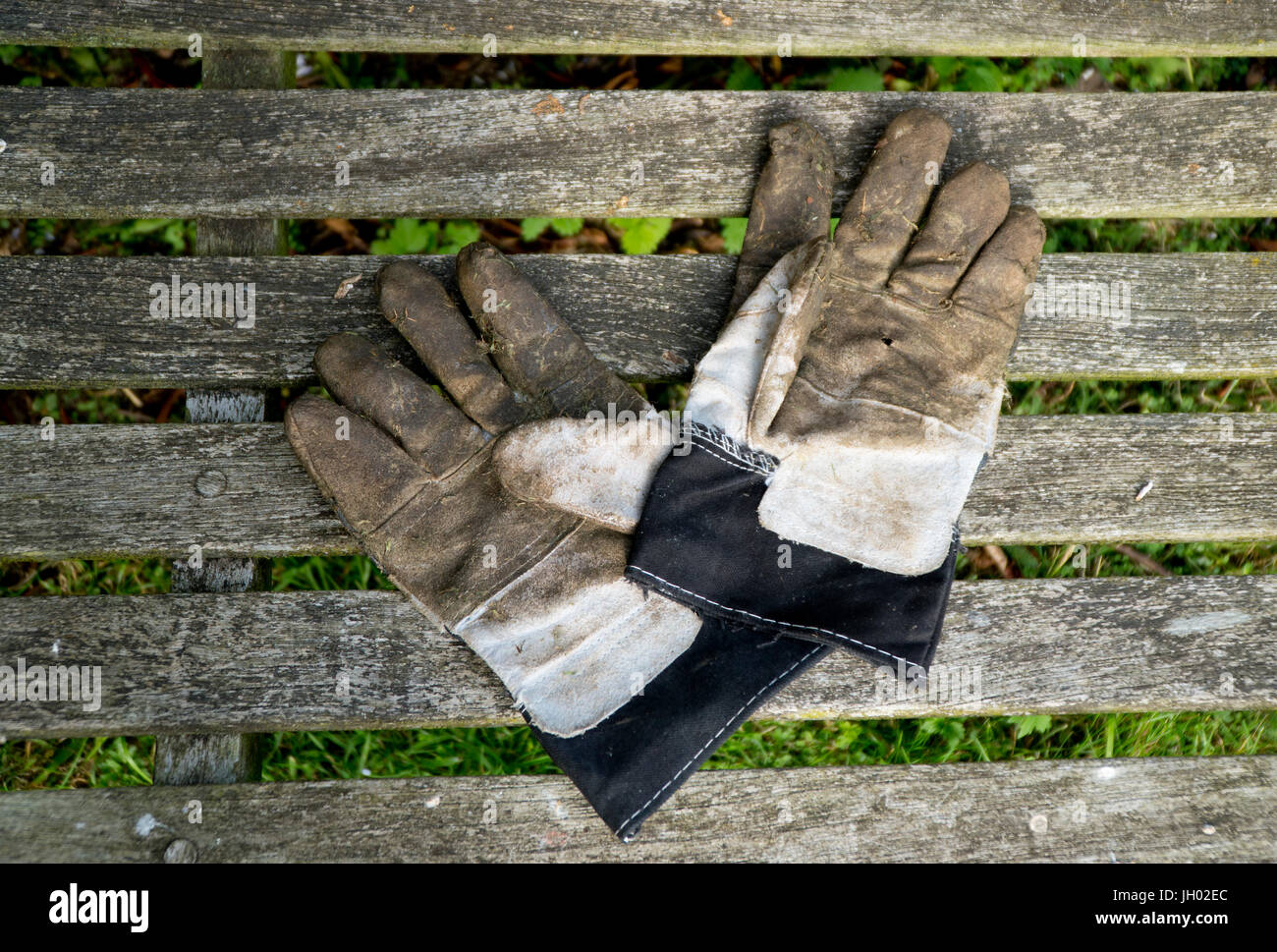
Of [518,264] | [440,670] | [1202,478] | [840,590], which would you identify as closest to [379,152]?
Answer: [518,264]

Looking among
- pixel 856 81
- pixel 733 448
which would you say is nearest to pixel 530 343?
pixel 733 448

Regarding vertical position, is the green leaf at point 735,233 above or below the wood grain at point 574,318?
above

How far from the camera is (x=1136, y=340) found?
2305 millimetres

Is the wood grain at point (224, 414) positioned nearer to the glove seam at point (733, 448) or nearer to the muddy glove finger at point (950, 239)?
the glove seam at point (733, 448)

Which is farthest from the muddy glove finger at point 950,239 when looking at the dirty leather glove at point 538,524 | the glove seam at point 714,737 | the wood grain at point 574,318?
the glove seam at point 714,737

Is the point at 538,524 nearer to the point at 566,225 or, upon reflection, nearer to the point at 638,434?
the point at 638,434

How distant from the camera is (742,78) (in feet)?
8.50

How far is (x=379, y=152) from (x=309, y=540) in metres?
1.03

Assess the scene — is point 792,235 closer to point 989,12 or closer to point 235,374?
point 989,12

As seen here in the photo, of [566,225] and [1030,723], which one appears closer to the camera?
[566,225]

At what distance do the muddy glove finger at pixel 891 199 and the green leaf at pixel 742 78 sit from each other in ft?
2.04

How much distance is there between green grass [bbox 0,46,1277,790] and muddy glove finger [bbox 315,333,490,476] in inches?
24.4

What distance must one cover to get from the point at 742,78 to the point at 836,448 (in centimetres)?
129

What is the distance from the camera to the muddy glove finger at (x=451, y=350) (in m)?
2.04
